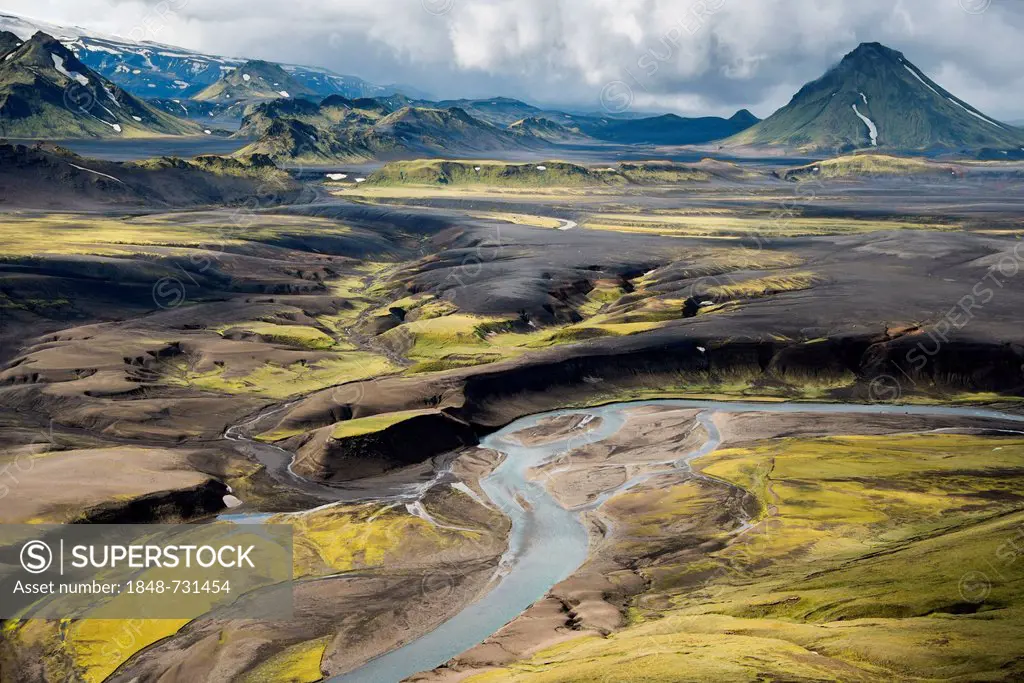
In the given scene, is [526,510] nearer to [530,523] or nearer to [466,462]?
[530,523]

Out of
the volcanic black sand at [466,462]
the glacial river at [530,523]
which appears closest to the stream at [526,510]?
the glacial river at [530,523]

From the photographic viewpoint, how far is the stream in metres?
80.8

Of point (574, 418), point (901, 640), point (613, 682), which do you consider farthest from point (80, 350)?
point (901, 640)

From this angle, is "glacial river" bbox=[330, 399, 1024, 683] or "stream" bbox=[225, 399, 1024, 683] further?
"stream" bbox=[225, 399, 1024, 683]

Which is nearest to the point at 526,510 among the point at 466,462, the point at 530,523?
the point at 530,523

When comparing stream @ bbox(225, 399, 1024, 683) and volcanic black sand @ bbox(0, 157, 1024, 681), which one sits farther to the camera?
stream @ bbox(225, 399, 1024, 683)

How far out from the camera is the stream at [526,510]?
80.8 meters

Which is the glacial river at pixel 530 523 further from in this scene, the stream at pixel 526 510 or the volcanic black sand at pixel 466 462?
the volcanic black sand at pixel 466 462

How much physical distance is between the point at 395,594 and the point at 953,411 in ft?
365

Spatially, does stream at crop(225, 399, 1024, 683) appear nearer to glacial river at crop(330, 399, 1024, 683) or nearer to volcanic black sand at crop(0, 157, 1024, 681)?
glacial river at crop(330, 399, 1024, 683)

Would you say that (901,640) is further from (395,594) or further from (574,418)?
(574,418)

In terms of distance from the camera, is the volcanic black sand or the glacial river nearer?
the volcanic black sand

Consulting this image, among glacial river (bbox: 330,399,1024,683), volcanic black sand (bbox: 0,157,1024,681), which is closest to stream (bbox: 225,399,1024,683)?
glacial river (bbox: 330,399,1024,683)

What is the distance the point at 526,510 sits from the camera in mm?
113438
